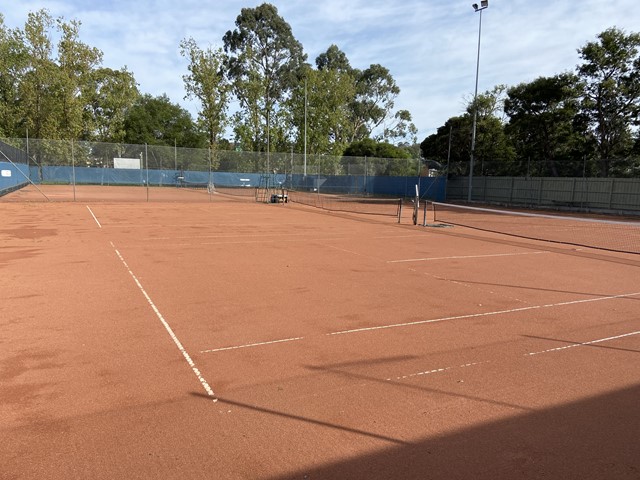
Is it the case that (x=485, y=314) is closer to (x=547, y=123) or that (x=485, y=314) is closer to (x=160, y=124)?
(x=547, y=123)

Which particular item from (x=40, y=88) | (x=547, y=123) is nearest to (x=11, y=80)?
(x=40, y=88)

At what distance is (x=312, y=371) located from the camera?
14.5 feet

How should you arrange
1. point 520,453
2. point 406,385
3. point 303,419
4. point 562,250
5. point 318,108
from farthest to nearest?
point 318,108
point 562,250
point 406,385
point 303,419
point 520,453

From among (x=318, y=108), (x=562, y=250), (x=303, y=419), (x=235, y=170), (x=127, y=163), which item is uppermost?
(x=318, y=108)

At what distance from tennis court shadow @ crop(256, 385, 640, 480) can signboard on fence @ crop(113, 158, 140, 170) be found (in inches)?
1520

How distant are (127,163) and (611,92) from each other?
38178 millimetres

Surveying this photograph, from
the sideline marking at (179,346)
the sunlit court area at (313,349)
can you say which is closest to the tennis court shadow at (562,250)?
the sunlit court area at (313,349)

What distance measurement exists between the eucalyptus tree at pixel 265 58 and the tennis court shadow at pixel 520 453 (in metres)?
56.2

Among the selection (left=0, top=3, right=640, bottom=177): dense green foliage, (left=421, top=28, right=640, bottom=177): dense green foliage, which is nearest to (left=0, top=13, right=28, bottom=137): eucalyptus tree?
(left=0, top=3, right=640, bottom=177): dense green foliage

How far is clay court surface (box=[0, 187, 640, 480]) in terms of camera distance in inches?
122

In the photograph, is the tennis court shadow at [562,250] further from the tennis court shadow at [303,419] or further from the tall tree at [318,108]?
the tall tree at [318,108]

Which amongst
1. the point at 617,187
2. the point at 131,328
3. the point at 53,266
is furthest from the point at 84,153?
the point at 617,187

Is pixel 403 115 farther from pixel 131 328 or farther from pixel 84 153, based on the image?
pixel 131 328

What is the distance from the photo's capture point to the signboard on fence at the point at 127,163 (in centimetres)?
3741
